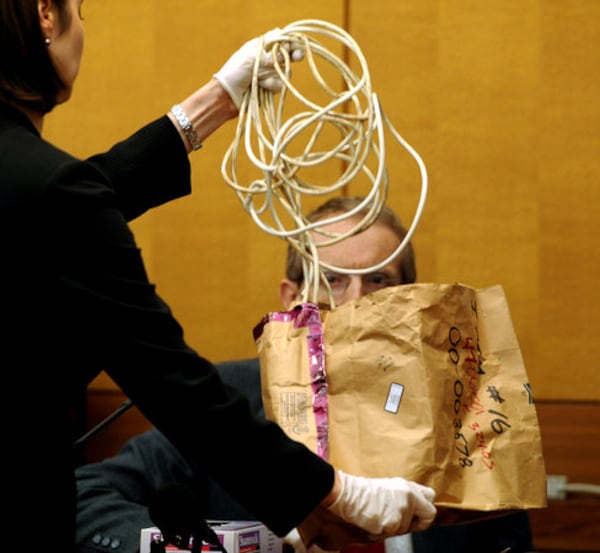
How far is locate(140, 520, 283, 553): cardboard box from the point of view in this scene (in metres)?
1.28

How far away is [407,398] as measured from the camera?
3.99ft

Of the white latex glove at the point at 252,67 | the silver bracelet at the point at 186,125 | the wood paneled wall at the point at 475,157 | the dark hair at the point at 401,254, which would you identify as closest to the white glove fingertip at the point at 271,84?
the white latex glove at the point at 252,67

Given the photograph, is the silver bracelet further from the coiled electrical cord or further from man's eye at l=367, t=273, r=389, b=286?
man's eye at l=367, t=273, r=389, b=286

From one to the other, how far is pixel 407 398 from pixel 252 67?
0.48m

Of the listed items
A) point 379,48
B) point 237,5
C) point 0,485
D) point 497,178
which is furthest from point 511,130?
point 0,485

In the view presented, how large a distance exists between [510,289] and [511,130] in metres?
0.31

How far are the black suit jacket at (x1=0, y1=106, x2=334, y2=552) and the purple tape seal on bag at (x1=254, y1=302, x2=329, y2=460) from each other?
0.09 m

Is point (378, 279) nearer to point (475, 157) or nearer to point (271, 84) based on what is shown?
point (271, 84)

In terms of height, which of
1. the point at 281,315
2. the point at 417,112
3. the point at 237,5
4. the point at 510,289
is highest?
the point at 237,5

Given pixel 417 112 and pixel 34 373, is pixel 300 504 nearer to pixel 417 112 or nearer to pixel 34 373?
pixel 34 373

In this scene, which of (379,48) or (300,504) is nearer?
(300,504)

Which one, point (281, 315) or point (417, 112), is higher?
point (417, 112)

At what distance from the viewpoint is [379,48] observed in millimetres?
2242

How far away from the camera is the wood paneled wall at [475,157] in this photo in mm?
2225
